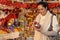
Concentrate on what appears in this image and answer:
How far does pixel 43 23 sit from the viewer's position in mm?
800

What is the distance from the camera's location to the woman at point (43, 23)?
2.60 ft

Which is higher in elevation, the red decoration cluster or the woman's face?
the red decoration cluster

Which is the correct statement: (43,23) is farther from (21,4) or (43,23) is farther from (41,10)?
(21,4)

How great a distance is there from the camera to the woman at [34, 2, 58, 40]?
792 mm

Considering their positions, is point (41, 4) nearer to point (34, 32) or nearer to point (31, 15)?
point (31, 15)

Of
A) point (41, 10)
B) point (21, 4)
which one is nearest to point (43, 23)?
point (41, 10)

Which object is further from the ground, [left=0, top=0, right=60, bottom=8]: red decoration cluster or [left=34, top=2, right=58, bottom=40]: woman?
[left=0, top=0, right=60, bottom=8]: red decoration cluster

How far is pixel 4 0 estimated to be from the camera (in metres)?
0.78

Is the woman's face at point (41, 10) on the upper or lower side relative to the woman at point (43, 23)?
upper

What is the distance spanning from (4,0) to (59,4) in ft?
1.32

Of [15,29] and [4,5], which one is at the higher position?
[4,5]

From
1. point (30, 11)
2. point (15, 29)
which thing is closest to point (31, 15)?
point (30, 11)

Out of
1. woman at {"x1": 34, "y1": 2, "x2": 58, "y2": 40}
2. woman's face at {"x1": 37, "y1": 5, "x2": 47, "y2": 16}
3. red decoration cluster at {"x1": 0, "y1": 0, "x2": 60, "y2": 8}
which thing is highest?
red decoration cluster at {"x1": 0, "y1": 0, "x2": 60, "y2": 8}

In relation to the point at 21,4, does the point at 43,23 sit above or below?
below
